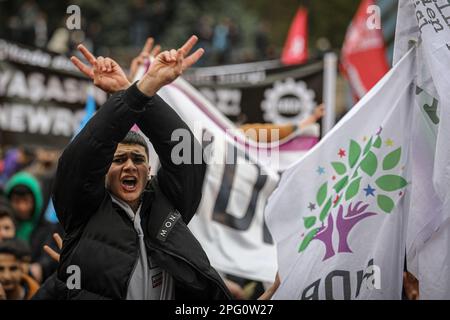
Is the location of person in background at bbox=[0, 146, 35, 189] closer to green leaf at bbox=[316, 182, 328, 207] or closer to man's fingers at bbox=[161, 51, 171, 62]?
green leaf at bbox=[316, 182, 328, 207]

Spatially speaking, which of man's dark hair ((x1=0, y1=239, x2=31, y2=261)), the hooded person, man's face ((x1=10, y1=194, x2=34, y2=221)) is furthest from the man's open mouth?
man's face ((x1=10, y1=194, x2=34, y2=221))

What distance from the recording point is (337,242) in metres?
3.86

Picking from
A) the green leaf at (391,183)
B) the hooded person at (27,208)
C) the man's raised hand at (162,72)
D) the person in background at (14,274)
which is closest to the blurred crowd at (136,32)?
the hooded person at (27,208)

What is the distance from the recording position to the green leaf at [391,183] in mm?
3840

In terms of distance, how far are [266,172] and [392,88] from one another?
228cm

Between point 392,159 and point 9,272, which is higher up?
point 392,159

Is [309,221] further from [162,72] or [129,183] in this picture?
[162,72]

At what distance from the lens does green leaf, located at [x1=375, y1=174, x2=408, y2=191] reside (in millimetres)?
3840

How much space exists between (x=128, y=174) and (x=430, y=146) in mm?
1243

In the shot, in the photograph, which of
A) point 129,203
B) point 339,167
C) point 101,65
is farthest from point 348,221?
point 101,65

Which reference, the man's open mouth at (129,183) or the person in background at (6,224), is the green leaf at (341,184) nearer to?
the man's open mouth at (129,183)

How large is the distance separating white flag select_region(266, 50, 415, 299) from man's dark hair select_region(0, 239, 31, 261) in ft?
5.63

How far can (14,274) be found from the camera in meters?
5.07
